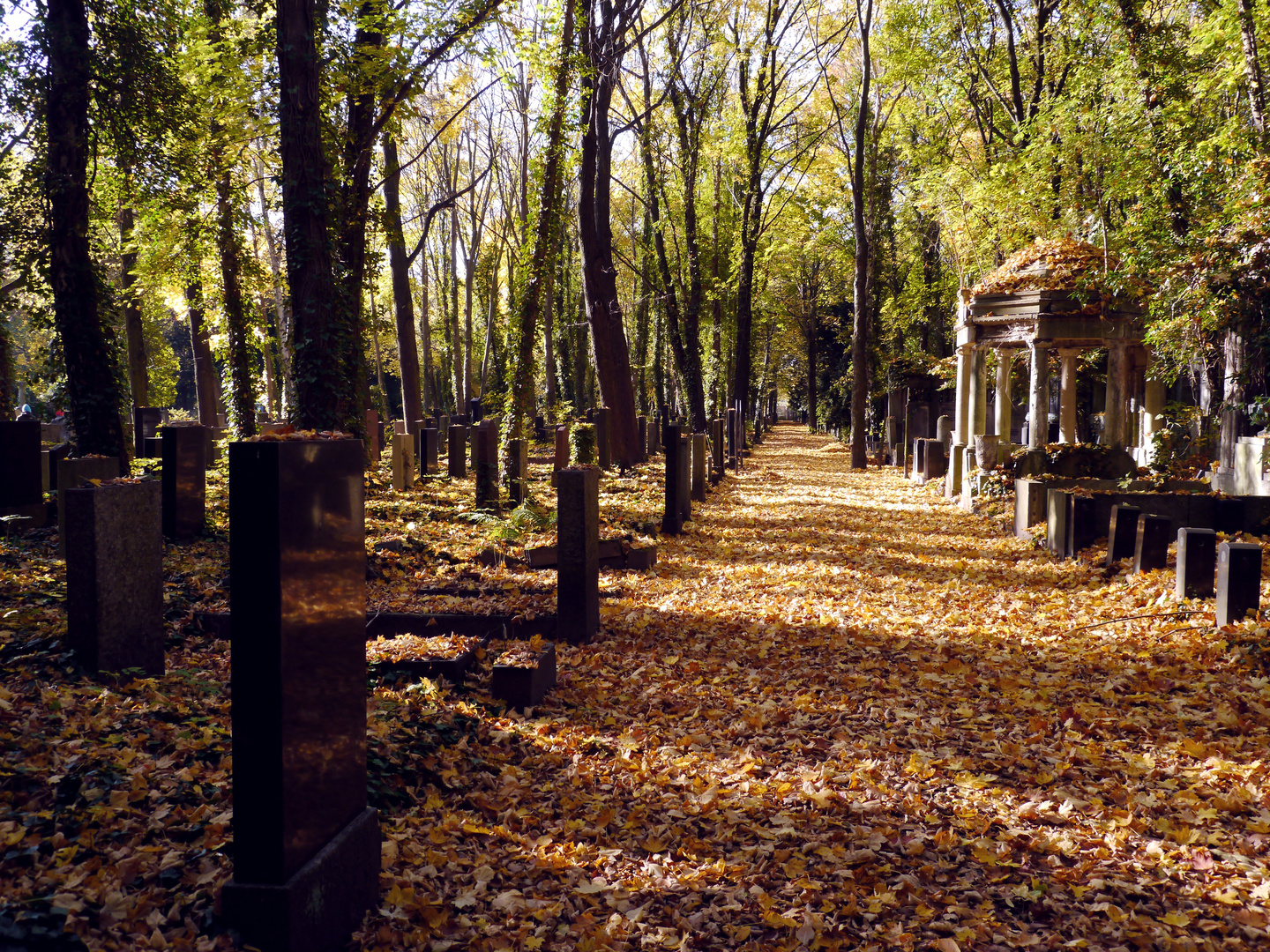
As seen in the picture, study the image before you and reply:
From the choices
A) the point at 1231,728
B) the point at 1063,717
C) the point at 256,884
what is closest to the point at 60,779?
the point at 256,884

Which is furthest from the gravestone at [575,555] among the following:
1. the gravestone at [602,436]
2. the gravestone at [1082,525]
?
the gravestone at [602,436]

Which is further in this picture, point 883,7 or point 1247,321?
point 883,7

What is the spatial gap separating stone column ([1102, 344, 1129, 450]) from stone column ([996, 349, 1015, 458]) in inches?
68.3

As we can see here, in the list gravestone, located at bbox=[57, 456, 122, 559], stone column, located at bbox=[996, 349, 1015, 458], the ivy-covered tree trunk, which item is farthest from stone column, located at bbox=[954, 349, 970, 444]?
gravestone, located at bbox=[57, 456, 122, 559]

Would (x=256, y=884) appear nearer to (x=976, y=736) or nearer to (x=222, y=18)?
(x=976, y=736)

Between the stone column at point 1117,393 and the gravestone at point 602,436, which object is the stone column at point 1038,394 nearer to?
the stone column at point 1117,393

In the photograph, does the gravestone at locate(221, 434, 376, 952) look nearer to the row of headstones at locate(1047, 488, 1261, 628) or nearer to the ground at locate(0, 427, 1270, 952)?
the ground at locate(0, 427, 1270, 952)

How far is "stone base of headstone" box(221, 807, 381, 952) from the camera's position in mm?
2680

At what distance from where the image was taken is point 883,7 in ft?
74.7

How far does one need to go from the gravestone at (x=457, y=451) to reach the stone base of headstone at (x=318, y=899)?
12786 millimetres

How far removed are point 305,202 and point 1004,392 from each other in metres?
13.7

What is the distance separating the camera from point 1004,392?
56.5ft

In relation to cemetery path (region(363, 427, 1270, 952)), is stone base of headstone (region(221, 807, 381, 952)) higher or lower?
higher

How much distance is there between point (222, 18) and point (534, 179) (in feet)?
18.4
